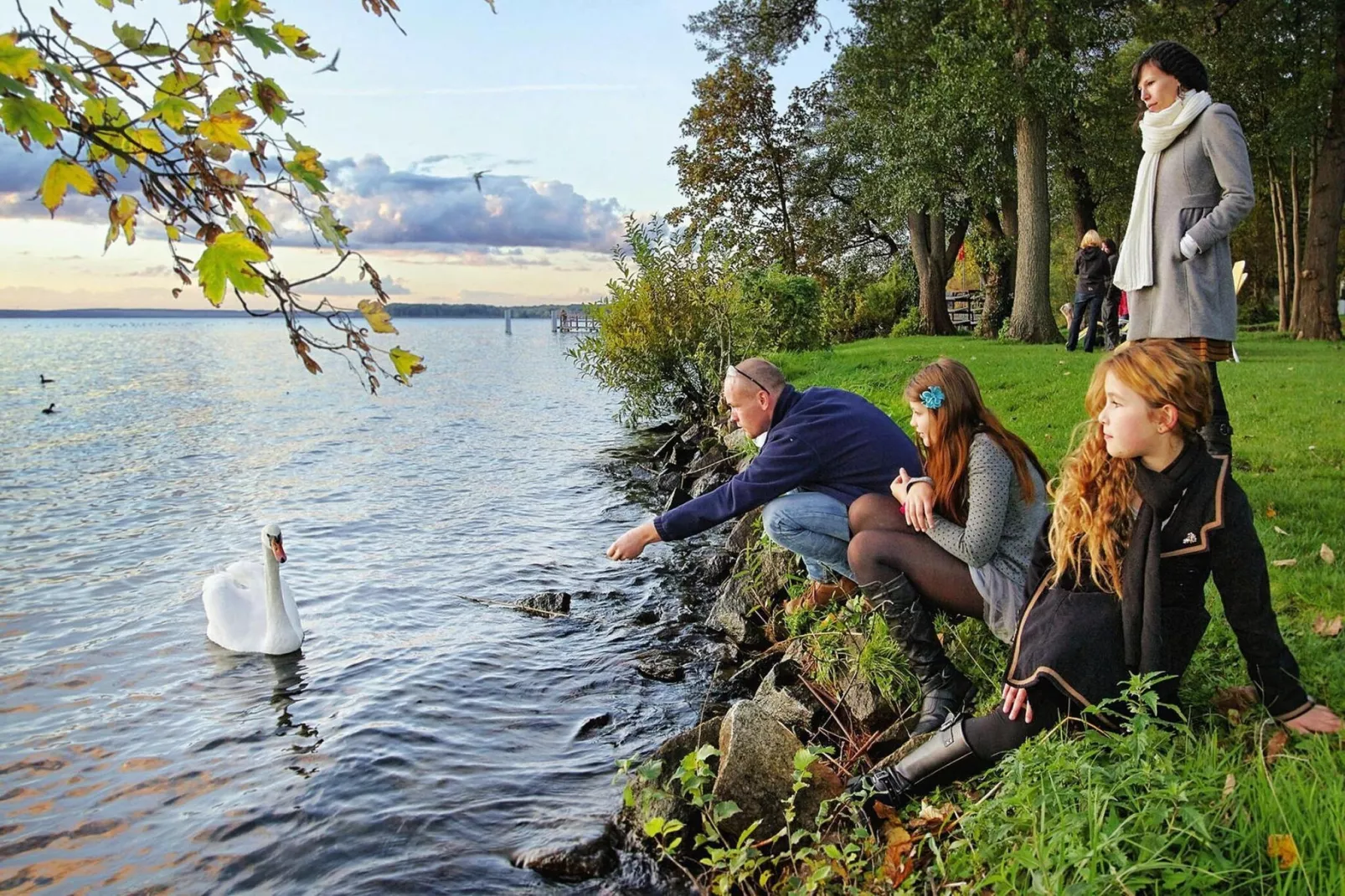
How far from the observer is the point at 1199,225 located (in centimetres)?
548

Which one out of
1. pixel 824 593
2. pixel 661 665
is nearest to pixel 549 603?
pixel 661 665

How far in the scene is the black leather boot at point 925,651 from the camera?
4.71 m

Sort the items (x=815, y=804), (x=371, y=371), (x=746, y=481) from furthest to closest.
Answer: (x=746, y=481) < (x=815, y=804) < (x=371, y=371)

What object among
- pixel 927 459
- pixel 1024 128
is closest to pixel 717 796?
pixel 927 459

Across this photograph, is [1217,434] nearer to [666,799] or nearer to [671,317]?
[666,799]

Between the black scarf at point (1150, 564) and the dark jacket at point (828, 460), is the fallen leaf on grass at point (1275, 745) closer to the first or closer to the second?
the black scarf at point (1150, 564)

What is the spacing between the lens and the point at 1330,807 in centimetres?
283

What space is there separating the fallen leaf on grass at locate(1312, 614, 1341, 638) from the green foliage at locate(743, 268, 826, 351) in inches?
595

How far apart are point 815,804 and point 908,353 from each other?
51.7 feet

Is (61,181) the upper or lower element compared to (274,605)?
upper

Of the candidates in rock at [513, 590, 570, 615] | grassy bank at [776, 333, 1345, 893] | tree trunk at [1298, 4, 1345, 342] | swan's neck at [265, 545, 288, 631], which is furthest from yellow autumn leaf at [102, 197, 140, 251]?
tree trunk at [1298, 4, 1345, 342]

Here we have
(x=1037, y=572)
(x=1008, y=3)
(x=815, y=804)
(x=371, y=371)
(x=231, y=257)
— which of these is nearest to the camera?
(x=231, y=257)

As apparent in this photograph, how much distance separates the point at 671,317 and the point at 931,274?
1450 cm

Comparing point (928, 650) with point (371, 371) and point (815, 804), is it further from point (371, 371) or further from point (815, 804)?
point (371, 371)
